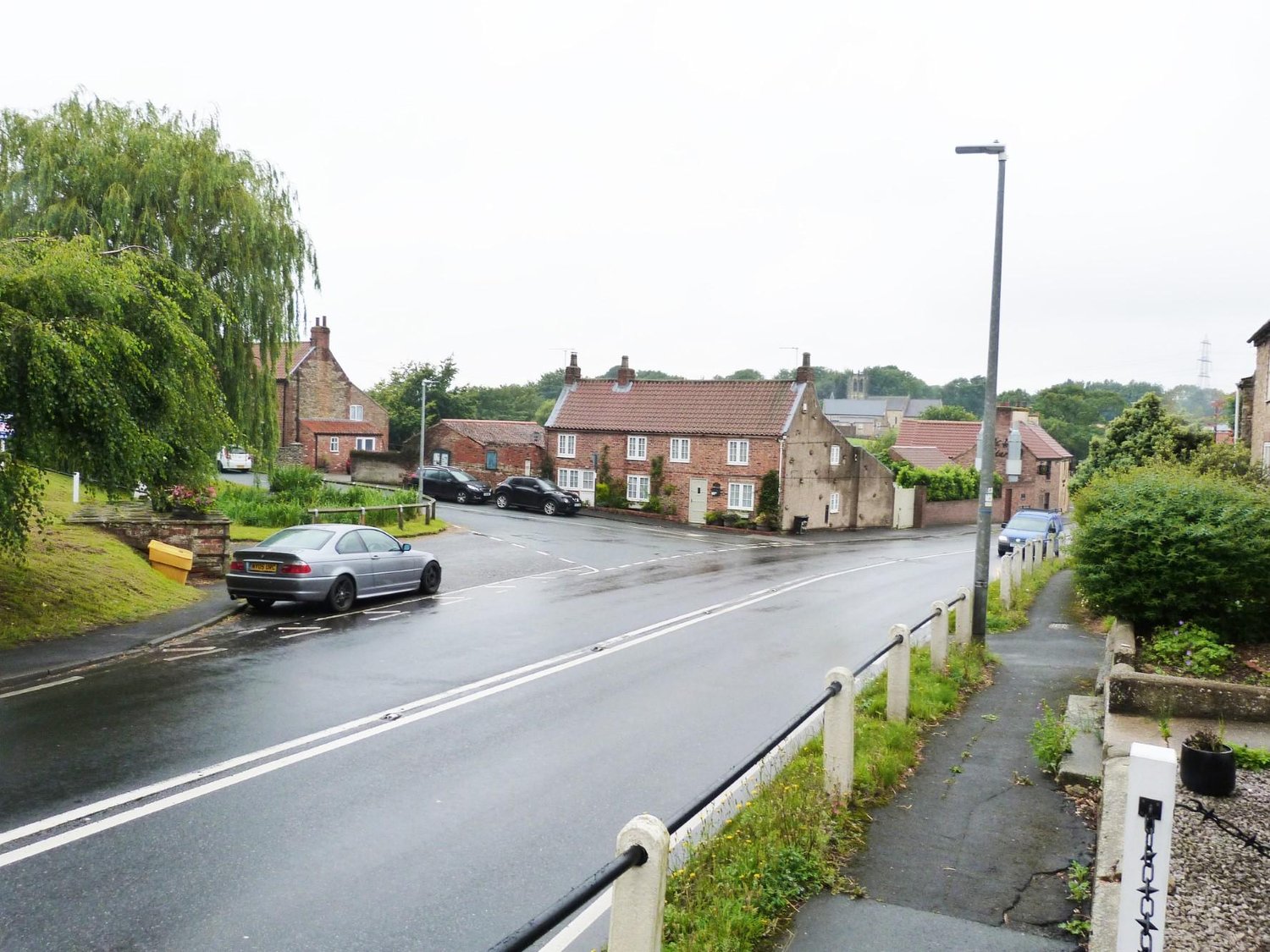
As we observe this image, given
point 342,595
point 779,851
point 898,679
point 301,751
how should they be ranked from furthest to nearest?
point 342,595 → point 898,679 → point 301,751 → point 779,851

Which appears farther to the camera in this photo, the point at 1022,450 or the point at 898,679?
the point at 1022,450

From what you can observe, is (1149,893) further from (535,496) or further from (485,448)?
(485,448)

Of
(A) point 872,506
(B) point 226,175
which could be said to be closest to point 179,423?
(B) point 226,175

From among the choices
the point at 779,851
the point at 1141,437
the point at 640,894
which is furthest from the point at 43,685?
the point at 1141,437

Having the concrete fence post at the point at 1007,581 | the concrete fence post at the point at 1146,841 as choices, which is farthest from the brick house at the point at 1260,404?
the concrete fence post at the point at 1146,841

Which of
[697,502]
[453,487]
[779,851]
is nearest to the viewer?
[779,851]

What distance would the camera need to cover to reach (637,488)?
48.2m

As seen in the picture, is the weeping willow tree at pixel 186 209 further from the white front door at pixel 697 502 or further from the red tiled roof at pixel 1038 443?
the red tiled roof at pixel 1038 443

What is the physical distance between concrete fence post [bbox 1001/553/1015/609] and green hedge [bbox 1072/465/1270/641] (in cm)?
458

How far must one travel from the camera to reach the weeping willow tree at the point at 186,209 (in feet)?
71.8

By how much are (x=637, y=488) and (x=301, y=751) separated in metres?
39.7

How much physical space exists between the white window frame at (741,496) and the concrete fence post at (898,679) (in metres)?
35.2

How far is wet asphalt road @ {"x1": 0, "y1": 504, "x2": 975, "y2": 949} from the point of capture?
5.62 metres

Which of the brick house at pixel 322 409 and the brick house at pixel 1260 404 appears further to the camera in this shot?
the brick house at pixel 322 409
